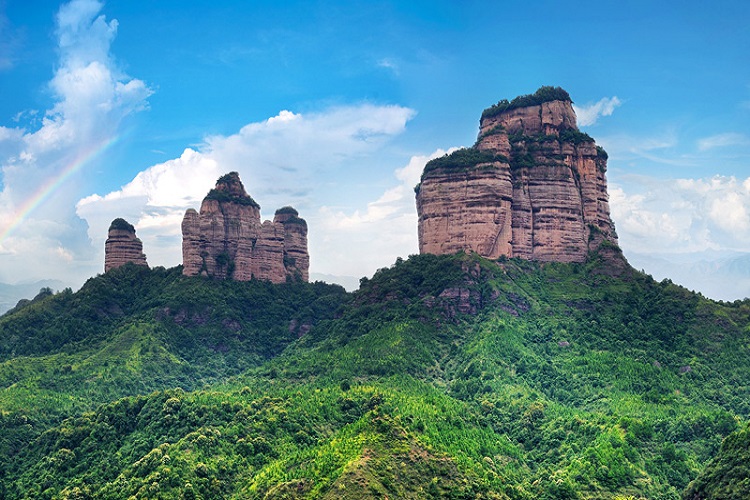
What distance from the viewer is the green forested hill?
199ft

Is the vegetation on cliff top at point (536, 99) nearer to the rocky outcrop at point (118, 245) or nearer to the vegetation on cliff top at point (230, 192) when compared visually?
the vegetation on cliff top at point (230, 192)

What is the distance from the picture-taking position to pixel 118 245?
462 ft

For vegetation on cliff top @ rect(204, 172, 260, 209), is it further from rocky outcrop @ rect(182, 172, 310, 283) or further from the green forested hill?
the green forested hill

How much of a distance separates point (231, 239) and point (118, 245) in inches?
887

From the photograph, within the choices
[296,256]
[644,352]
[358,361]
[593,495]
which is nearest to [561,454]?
[593,495]

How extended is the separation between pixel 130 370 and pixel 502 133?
62419 mm

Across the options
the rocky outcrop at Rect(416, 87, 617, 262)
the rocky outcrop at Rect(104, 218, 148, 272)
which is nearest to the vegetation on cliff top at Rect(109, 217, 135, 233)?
the rocky outcrop at Rect(104, 218, 148, 272)

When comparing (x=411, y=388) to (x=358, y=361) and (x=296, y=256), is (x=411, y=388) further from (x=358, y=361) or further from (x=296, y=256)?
(x=296, y=256)

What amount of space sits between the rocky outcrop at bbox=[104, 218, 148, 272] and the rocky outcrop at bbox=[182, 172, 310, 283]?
14.8 metres

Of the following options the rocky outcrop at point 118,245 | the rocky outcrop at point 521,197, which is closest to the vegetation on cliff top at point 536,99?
the rocky outcrop at point 521,197

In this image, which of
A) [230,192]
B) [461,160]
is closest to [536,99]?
[461,160]

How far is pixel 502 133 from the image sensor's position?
112 meters

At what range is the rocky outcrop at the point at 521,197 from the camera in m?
107

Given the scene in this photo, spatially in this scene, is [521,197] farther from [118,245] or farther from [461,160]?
[118,245]
